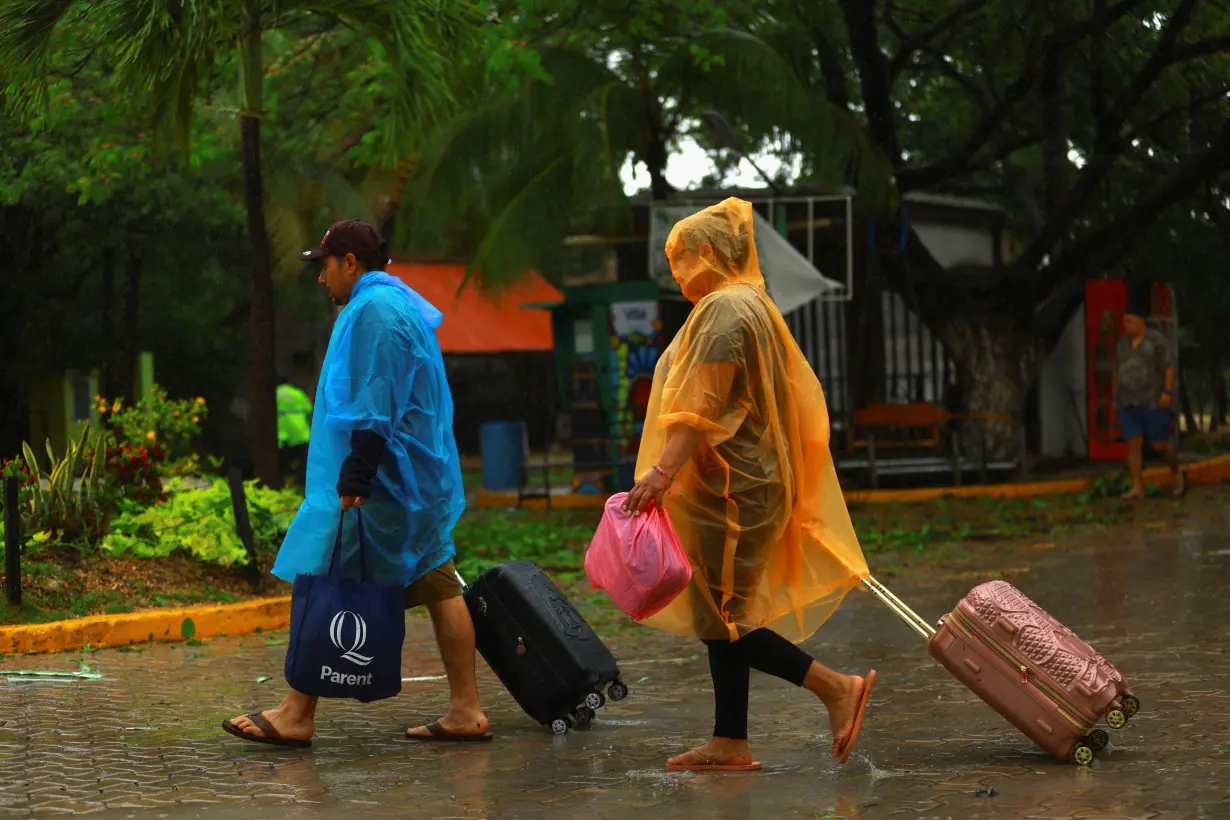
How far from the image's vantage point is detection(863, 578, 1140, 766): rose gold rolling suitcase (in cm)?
550

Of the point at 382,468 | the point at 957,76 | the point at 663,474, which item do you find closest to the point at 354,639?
the point at 382,468

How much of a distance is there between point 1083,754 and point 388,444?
2.57 metres

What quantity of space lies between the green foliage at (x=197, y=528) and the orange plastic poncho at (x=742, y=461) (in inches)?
220

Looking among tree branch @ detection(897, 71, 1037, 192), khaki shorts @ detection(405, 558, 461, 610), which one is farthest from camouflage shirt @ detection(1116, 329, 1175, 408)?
khaki shorts @ detection(405, 558, 461, 610)

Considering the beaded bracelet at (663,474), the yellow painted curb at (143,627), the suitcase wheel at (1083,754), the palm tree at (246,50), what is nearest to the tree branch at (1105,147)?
the palm tree at (246,50)

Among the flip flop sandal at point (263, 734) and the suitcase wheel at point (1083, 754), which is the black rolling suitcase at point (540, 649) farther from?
the suitcase wheel at point (1083, 754)

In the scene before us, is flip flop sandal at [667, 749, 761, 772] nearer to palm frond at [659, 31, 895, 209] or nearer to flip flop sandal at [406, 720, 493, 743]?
flip flop sandal at [406, 720, 493, 743]

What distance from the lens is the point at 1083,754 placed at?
5.51 meters

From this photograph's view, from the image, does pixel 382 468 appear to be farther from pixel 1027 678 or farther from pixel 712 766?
pixel 1027 678

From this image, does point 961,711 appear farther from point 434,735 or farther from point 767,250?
point 767,250

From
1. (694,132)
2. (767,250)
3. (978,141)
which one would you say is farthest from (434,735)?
(694,132)

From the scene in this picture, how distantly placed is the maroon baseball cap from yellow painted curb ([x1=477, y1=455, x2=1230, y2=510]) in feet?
39.9

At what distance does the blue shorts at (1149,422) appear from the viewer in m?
16.7

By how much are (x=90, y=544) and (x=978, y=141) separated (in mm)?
11927
